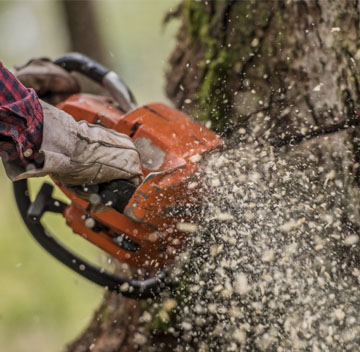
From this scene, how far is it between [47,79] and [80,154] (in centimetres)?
70

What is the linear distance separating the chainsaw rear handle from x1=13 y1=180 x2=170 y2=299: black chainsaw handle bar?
0.52 m

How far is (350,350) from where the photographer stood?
5.93 ft

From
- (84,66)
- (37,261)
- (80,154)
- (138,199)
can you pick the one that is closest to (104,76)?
(84,66)

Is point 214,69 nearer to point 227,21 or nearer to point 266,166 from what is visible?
point 227,21

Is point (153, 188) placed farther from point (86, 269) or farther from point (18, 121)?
point (86, 269)

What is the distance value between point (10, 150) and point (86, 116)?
0.48m

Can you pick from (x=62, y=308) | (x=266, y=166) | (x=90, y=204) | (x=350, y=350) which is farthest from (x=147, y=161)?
(x=62, y=308)

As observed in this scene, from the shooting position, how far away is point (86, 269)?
212cm

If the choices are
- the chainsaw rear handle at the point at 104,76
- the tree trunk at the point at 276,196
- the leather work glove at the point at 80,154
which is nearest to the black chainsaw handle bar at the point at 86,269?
the tree trunk at the point at 276,196

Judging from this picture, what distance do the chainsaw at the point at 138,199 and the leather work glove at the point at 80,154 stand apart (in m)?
0.06

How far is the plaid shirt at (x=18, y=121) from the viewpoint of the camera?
1.51 metres

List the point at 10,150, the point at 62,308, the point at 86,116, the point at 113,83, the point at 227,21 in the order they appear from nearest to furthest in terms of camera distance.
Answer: the point at 10,150, the point at 86,116, the point at 113,83, the point at 227,21, the point at 62,308

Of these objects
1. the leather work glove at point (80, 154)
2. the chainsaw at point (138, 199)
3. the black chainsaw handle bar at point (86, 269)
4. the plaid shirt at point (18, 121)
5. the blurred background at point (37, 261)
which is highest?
the plaid shirt at point (18, 121)

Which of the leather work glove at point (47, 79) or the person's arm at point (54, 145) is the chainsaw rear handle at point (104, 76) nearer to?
the leather work glove at point (47, 79)
